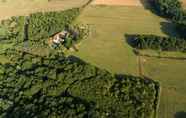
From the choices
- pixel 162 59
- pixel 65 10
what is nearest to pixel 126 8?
pixel 65 10

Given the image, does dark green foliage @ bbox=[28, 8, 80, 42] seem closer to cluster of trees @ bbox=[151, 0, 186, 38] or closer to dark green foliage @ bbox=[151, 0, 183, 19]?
dark green foliage @ bbox=[151, 0, 183, 19]

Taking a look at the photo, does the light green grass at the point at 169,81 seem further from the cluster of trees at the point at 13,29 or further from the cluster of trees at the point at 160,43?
the cluster of trees at the point at 13,29

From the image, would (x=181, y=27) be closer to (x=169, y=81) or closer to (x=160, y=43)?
(x=160, y=43)

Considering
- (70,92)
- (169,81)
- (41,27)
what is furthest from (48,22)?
(169,81)

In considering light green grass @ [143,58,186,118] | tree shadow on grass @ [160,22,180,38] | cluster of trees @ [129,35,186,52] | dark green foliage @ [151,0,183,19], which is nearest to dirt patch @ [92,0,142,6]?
dark green foliage @ [151,0,183,19]

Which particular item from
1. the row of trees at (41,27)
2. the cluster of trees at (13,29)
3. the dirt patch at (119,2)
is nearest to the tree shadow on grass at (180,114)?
the row of trees at (41,27)

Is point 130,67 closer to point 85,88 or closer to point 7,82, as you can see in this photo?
point 85,88
